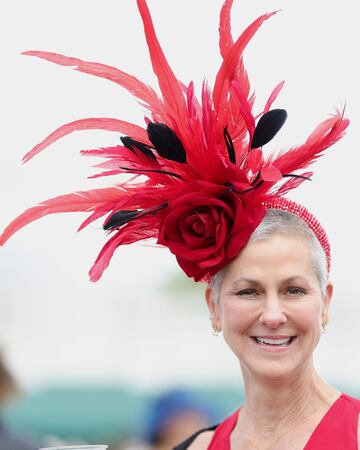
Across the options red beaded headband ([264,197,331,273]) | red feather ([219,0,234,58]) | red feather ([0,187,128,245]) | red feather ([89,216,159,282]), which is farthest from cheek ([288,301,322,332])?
red feather ([219,0,234,58])

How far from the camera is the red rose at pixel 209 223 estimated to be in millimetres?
2414

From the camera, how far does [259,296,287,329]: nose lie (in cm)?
234

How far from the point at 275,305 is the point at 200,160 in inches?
17.6

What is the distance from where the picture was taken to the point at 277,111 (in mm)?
2387

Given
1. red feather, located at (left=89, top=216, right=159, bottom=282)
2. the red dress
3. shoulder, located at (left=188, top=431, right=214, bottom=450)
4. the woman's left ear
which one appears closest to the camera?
the red dress

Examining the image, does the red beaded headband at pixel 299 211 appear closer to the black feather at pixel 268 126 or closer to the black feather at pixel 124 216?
the black feather at pixel 268 126

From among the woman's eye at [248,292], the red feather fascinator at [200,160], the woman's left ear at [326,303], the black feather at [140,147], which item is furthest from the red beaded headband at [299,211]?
the black feather at [140,147]

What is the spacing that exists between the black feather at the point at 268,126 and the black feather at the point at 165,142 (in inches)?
7.9

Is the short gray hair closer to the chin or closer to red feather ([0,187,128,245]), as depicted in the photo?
the chin

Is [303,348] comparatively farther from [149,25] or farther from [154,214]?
[149,25]

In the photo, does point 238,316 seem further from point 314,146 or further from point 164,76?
point 164,76

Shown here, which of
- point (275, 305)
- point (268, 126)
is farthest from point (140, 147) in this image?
point (275, 305)

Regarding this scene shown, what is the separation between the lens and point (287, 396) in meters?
2.49

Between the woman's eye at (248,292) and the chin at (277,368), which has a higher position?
the woman's eye at (248,292)
